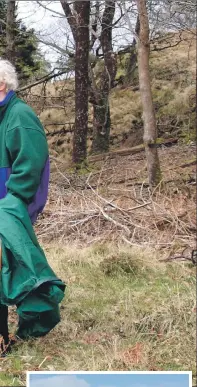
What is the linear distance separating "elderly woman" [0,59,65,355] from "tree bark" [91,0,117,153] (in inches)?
351

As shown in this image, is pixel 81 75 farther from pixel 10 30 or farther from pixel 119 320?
pixel 119 320

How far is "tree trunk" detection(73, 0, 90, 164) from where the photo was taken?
10867 mm

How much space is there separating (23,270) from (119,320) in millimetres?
921

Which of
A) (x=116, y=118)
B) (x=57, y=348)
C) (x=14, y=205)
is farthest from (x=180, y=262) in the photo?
(x=116, y=118)

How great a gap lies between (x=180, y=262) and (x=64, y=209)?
2021mm

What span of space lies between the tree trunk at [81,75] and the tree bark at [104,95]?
1.07 metres

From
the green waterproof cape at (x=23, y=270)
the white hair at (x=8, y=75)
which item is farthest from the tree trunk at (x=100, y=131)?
the green waterproof cape at (x=23, y=270)

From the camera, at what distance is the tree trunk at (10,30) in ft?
39.5

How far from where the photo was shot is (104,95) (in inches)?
505

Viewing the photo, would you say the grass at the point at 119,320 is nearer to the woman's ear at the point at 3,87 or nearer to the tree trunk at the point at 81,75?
the woman's ear at the point at 3,87

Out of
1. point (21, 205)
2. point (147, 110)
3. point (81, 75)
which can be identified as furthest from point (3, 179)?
point (81, 75)

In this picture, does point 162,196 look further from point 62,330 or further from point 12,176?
point 12,176

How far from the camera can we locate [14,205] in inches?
130

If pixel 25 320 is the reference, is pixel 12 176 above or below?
above
